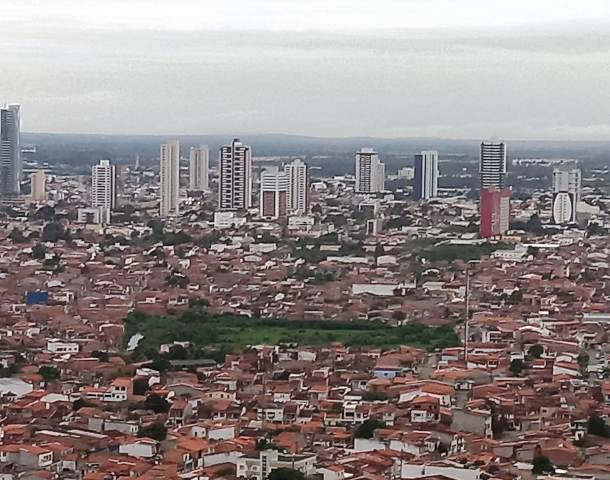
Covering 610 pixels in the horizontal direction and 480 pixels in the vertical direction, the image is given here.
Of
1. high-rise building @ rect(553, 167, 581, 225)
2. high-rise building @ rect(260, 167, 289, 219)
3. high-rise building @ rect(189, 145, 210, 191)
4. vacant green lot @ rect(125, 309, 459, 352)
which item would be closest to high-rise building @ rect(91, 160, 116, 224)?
high-rise building @ rect(189, 145, 210, 191)

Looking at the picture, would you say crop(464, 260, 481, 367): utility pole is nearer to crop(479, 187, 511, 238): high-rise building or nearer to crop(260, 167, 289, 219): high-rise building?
crop(479, 187, 511, 238): high-rise building

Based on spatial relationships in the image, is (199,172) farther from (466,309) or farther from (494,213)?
(466,309)

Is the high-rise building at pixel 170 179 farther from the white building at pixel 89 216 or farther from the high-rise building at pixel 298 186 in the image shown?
the high-rise building at pixel 298 186

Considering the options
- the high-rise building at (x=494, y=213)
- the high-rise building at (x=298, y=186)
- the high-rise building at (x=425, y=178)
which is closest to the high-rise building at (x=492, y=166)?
the high-rise building at (x=425, y=178)

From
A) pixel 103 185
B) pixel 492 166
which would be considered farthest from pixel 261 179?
pixel 492 166

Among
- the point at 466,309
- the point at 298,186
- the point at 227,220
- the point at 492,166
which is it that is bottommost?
the point at 466,309
